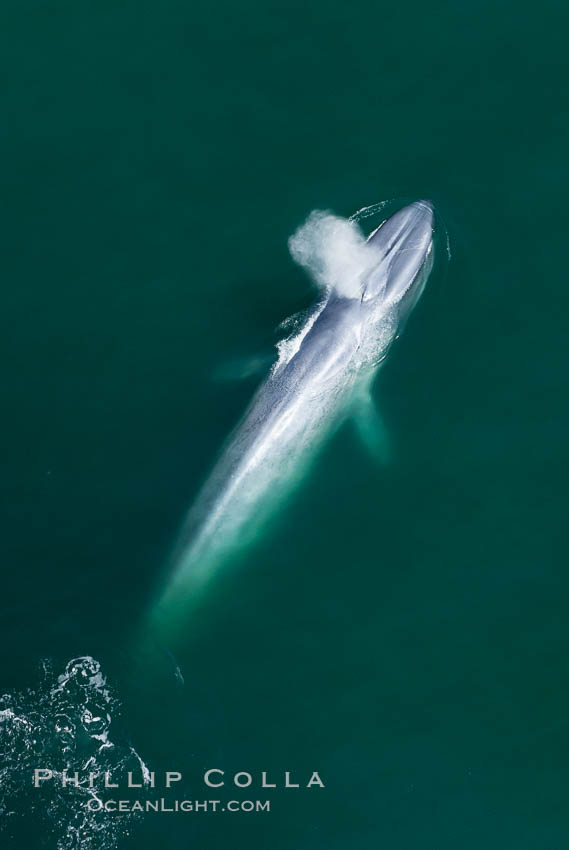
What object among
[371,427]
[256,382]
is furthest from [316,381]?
[371,427]

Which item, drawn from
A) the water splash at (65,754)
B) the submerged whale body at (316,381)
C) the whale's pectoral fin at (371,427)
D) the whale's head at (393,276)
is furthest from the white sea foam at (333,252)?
the water splash at (65,754)

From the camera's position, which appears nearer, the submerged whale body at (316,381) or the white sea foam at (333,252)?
the submerged whale body at (316,381)

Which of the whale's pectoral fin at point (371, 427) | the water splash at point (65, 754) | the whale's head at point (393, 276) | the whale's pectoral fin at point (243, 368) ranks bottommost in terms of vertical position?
the water splash at point (65, 754)

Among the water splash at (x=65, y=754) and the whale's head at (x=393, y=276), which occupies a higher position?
the whale's head at (x=393, y=276)

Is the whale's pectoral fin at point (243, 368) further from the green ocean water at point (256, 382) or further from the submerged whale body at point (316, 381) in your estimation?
the submerged whale body at point (316, 381)

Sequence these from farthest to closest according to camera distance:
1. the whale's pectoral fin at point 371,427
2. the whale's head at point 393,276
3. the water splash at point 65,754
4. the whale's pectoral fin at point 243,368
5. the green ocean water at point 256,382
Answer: the whale's head at point 393,276 < the whale's pectoral fin at point 243,368 < the whale's pectoral fin at point 371,427 < the green ocean water at point 256,382 < the water splash at point 65,754

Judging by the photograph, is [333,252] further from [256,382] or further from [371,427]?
[371,427]
